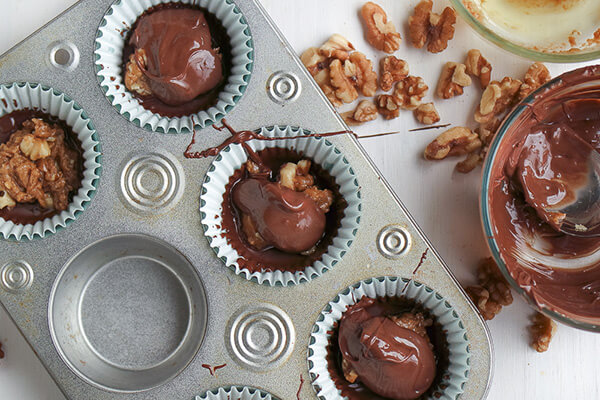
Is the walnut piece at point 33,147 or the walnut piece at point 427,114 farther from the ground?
the walnut piece at point 33,147

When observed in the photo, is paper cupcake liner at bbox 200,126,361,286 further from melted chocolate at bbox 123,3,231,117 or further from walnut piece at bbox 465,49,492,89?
walnut piece at bbox 465,49,492,89

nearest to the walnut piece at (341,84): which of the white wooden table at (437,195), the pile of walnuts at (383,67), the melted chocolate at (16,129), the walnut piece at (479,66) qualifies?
the pile of walnuts at (383,67)

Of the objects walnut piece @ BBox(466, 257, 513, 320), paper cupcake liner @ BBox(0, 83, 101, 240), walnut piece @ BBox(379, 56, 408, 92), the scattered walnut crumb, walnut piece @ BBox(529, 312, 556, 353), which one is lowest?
walnut piece @ BBox(529, 312, 556, 353)

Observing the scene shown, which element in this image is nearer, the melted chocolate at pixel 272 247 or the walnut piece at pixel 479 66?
the melted chocolate at pixel 272 247

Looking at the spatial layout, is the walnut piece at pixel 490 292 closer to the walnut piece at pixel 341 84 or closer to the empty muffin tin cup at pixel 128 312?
the walnut piece at pixel 341 84

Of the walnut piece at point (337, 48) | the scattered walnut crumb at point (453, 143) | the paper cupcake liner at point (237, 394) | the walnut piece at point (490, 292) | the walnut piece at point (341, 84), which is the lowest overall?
the walnut piece at point (490, 292)

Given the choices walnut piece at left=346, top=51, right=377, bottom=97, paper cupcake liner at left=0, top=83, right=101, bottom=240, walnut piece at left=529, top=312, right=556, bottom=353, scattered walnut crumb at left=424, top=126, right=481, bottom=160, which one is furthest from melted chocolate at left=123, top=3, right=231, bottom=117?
walnut piece at left=529, top=312, right=556, bottom=353

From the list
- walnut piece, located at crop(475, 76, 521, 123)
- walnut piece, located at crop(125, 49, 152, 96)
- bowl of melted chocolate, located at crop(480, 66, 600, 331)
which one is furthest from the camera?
walnut piece, located at crop(475, 76, 521, 123)
